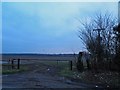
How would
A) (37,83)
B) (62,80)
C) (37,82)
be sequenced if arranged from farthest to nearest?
(62,80)
(37,82)
(37,83)

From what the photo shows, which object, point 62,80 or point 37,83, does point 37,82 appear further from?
point 62,80

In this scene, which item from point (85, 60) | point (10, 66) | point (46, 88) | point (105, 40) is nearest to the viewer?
point (46, 88)

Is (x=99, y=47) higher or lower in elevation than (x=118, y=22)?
lower

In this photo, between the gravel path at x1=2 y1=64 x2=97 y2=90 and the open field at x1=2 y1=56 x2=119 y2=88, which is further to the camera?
the open field at x1=2 y1=56 x2=119 y2=88

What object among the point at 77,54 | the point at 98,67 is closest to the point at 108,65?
the point at 98,67

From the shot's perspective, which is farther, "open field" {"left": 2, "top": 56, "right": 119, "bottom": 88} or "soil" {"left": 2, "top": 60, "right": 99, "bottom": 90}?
"open field" {"left": 2, "top": 56, "right": 119, "bottom": 88}

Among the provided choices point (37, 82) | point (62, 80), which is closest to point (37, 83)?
point (37, 82)

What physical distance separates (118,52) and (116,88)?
27.3 ft

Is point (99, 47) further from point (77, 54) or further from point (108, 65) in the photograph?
point (77, 54)

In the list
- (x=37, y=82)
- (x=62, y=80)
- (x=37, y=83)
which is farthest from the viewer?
(x=62, y=80)

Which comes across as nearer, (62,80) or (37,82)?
(37,82)

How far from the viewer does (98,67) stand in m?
27.5

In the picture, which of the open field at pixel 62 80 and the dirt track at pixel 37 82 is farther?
the open field at pixel 62 80

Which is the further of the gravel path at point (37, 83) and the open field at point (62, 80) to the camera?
the open field at point (62, 80)
